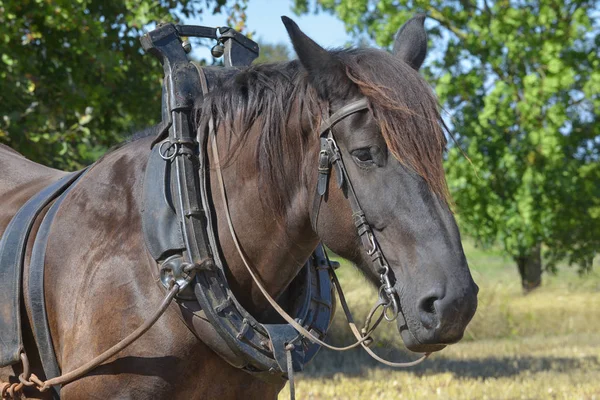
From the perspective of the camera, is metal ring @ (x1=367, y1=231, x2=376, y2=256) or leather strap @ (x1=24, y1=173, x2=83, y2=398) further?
leather strap @ (x1=24, y1=173, x2=83, y2=398)

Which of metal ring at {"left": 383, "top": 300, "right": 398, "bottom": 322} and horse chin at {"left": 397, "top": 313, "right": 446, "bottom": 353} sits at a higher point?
metal ring at {"left": 383, "top": 300, "right": 398, "bottom": 322}

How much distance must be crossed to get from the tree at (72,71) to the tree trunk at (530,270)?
35.3ft

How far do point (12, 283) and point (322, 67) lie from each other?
1337mm

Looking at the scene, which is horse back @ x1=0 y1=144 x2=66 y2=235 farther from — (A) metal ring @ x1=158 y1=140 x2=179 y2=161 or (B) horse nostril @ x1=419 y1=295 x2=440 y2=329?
(B) horse nostril @ x1=419 y1=295 x2=440 y2=329

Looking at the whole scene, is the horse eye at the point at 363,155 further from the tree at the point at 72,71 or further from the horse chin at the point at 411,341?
the tree at the point at 72,71

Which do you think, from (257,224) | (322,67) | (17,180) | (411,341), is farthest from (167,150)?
(17,180)

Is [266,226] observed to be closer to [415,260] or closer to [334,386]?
[415,260]

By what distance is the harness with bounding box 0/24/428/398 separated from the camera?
237cm

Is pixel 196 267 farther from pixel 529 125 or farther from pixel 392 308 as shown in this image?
pixel 529 125

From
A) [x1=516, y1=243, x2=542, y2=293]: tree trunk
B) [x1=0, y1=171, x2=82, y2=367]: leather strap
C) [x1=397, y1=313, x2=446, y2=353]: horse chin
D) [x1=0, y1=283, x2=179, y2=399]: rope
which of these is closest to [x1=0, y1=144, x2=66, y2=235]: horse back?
[x1=0, y1=171, x2=82, y2=367]: leather strap

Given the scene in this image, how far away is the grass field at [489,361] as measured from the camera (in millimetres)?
6680

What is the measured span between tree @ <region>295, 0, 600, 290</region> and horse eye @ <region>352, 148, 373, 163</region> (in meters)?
11.9

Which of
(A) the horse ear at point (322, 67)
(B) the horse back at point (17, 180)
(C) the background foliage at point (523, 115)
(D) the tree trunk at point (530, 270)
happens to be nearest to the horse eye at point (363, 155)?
(A) the horse ear at point (322, 67)

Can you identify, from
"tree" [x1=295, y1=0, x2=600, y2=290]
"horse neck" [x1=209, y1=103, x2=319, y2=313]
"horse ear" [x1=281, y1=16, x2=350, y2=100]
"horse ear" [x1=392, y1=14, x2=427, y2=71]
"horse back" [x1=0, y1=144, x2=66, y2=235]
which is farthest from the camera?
"tree" [x1=295, y1=0, x2=600, y2=290]
